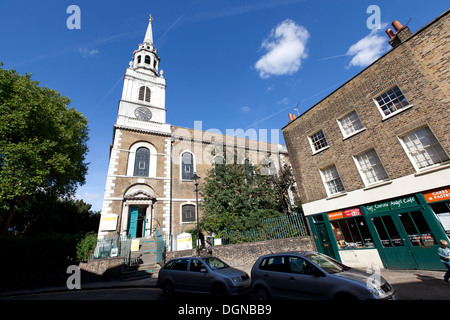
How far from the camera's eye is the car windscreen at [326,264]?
14.8 ft

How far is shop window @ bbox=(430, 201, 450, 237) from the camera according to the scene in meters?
7.38

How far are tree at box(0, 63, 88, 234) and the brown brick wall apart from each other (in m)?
18.2

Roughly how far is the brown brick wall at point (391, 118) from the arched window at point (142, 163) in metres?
14.5

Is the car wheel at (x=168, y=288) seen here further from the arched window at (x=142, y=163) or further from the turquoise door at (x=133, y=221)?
the arched window at (x=142, y=163)

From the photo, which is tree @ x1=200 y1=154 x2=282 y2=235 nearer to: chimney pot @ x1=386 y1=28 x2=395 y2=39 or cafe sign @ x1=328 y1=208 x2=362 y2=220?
cafe sign @ x1=328 y1=208 x2=362 y2=220

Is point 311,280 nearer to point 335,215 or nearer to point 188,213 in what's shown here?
point 335,215

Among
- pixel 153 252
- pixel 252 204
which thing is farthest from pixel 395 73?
pixel 153 252

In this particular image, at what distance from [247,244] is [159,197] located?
33.2 feet

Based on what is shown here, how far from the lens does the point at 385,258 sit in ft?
28.9

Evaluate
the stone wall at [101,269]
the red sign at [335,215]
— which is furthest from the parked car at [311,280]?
the stone wall at [101,269]

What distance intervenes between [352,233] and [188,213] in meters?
13.8

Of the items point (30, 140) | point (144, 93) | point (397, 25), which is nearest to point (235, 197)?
point (397, 25)

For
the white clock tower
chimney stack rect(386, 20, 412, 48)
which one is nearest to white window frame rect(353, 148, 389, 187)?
chimney stack rect(386, 20, 412, 48)
